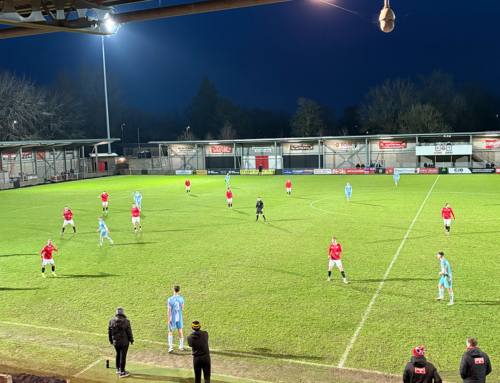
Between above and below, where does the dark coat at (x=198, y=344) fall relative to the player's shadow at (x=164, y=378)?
above

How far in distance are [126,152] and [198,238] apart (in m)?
86.1

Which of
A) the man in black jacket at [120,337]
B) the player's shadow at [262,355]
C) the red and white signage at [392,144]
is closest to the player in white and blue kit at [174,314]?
the player's shadow at [262,355]

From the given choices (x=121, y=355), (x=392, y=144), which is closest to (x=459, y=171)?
(x=392, y=144)

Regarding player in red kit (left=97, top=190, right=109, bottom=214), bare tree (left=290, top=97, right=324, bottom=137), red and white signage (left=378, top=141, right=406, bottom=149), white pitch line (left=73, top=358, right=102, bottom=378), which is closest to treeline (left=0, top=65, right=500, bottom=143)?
bare tree (left=290, top=97, right=324, bottom=137)

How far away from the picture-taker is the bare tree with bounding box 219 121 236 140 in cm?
11012

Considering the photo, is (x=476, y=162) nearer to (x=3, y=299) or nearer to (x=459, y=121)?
(x=459, y=121)

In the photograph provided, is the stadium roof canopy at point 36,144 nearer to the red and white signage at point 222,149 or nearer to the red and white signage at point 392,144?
the red and white signage at point 222,149

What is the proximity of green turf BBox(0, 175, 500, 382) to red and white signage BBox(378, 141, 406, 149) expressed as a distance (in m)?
40.8

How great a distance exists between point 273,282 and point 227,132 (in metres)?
98.5

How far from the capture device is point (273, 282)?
14.6 metres

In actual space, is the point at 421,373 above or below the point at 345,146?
below

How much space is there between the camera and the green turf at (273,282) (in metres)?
10.3

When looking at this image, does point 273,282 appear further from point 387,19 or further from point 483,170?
point 483,170

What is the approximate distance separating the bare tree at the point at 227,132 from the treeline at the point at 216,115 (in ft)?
0.91
